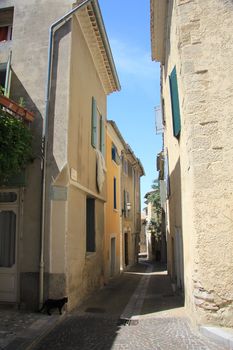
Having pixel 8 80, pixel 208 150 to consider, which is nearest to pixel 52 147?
pixel 8 80

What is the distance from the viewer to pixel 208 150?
6.50 meters

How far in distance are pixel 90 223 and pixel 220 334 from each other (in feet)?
21.4

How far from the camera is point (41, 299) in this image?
7.76 meters

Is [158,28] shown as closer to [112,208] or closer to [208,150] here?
[208,150]

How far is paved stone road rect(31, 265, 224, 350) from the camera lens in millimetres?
5676

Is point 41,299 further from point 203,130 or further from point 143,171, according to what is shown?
point 143,171

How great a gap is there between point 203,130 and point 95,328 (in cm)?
422

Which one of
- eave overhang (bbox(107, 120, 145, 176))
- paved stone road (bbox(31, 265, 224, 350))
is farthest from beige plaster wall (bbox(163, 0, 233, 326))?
eave overhang (bbox(107, 120, 145, 176))

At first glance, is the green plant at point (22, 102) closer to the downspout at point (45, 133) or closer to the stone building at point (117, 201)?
the downspout at point (45, 133)

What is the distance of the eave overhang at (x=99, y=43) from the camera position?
1003 centimetres

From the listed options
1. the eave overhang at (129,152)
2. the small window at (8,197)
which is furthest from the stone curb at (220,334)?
the eave overhang at (129,152)

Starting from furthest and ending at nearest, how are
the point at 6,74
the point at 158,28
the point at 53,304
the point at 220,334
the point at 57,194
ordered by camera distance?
1. the point at 158,28
2. the point at 6,74
3. the point at 57,194
4. the point at 53,304
5. the point at 220,334

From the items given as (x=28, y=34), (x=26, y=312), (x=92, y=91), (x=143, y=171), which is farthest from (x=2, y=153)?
(x=143, y=171)

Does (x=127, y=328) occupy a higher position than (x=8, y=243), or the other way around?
(x=8, y=243)
